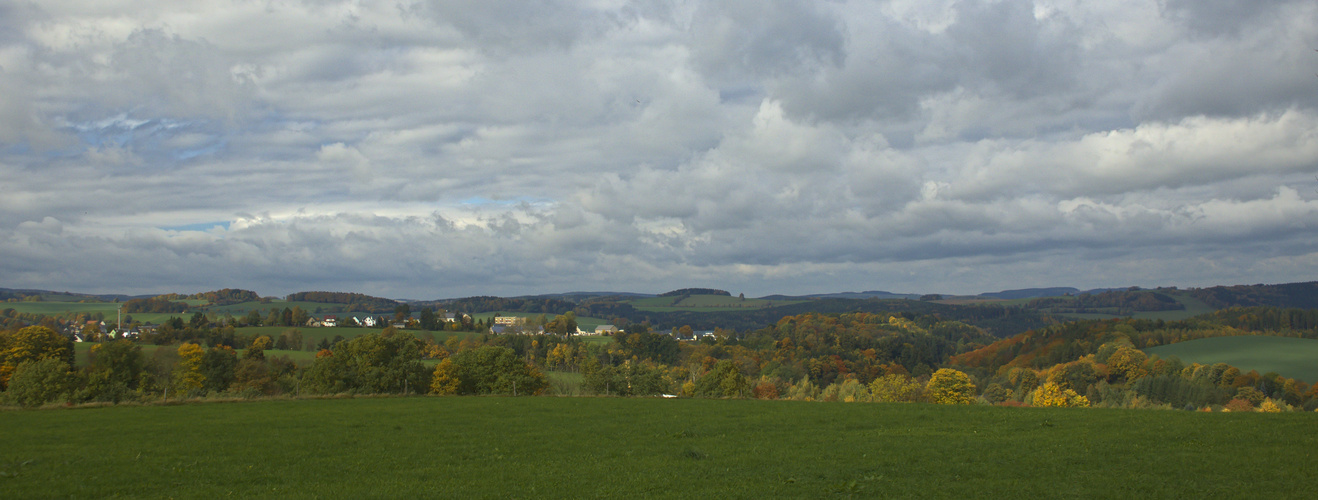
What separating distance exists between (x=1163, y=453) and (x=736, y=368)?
45773 millimetres

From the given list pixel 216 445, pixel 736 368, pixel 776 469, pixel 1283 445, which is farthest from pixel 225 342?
pixel 1283 445

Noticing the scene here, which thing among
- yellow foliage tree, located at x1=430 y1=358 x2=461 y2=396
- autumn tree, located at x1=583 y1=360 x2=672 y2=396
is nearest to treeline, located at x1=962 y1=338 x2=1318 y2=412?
autumn tree, located at x1=583 y1=360 x2=672 y2=396

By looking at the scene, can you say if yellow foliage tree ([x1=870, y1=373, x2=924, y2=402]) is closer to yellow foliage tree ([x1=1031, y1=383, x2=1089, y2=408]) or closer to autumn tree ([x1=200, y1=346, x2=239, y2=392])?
yellow foliage tree ([x1=1031, y1=383, x2=1089, y2=408])

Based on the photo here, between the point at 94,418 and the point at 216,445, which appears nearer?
the point at 216,445

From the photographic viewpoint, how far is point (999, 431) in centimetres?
2375

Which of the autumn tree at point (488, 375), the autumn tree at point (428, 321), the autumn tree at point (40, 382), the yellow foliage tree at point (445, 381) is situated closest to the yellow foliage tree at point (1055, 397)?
the autumn tree at point (488, 375)

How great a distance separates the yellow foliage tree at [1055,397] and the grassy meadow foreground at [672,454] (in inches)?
1950

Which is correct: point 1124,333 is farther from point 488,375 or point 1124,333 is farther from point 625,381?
point 488,375

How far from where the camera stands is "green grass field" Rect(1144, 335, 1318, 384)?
91.6 meters

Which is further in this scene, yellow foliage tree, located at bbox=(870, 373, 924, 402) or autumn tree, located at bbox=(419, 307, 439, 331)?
autumn tree, located at bbox=(419, 307, 439, 331)

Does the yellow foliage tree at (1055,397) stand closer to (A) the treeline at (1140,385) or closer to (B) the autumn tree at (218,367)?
(A) the treeline at (1140,385)

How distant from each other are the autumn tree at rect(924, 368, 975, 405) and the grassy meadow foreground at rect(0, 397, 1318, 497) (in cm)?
4273

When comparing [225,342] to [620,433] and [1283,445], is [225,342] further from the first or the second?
[1283,445]

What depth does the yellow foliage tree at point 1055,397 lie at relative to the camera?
7281 centimetres
